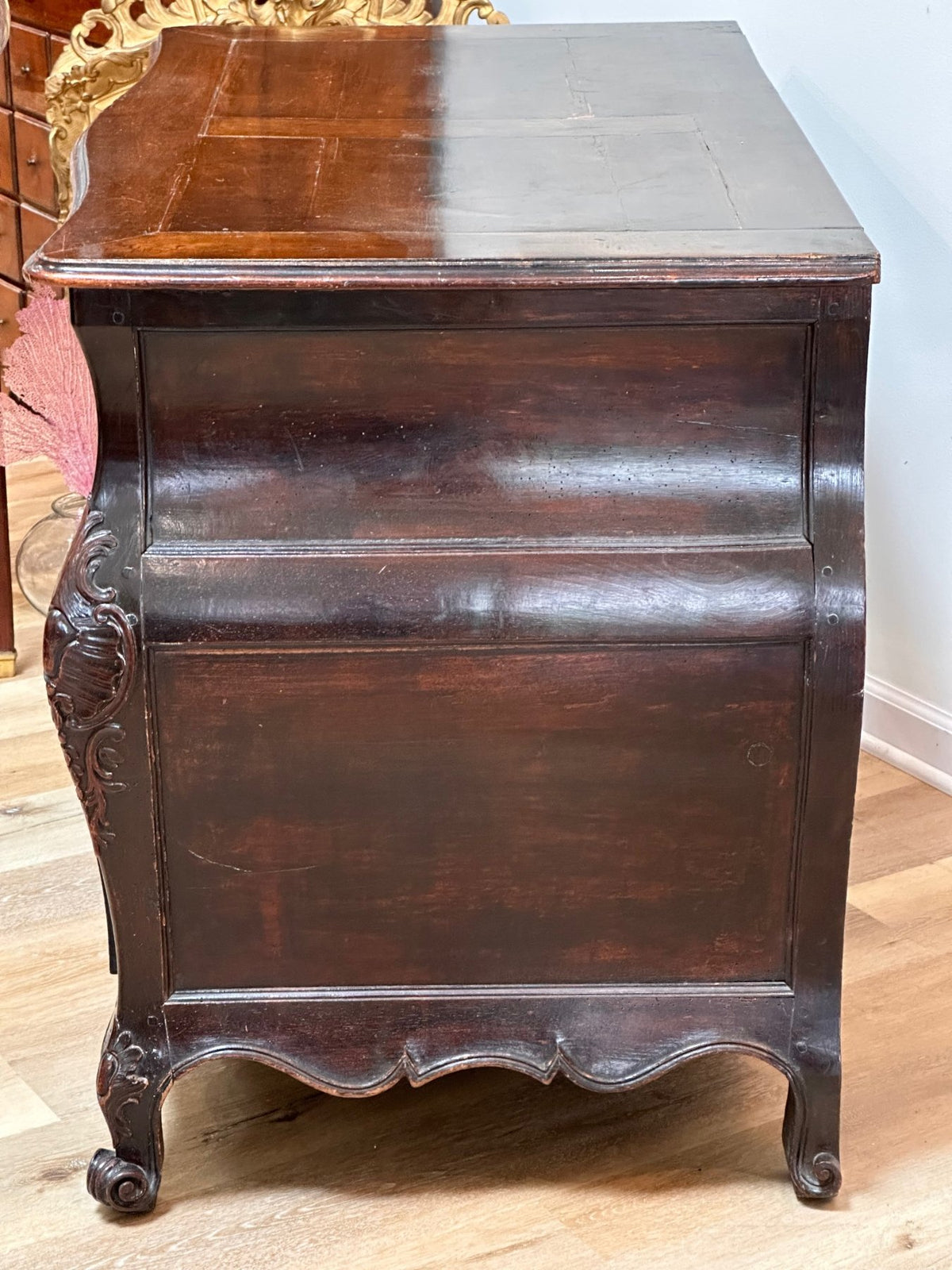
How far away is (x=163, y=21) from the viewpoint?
224 centimetres

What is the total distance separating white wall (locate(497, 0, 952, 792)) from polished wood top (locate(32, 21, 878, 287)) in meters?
0.24

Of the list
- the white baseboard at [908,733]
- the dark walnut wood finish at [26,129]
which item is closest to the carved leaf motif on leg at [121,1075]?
the white baseboard at [908,733]

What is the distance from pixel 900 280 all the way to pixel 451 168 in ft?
2.72

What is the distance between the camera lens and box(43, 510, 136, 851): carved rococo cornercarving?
112cm

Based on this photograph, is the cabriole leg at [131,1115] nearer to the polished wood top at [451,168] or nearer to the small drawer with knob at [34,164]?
the polished wood top at [451,168]

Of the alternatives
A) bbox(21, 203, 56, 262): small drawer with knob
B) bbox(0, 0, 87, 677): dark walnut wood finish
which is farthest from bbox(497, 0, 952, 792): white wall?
bbox(21, 203, 56, 262): small drawer with knob

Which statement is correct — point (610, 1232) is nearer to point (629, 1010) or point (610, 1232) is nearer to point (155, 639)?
point (629, 1010)

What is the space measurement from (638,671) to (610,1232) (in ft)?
1.55

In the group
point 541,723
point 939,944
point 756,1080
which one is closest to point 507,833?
point 541,723

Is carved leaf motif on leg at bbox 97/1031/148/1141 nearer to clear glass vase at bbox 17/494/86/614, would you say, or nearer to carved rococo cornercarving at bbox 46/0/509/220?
clear glass vase at bbox 17/494/86/614

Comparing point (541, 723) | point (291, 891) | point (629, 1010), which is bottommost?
point (629, 1010)

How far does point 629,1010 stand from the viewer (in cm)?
126

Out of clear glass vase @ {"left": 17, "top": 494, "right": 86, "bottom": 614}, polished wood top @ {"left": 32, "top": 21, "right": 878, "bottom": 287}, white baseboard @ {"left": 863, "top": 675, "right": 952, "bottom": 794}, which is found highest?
polished wood top @ {"left": 32, "top": 21, "right": 878, "bottom": 287}

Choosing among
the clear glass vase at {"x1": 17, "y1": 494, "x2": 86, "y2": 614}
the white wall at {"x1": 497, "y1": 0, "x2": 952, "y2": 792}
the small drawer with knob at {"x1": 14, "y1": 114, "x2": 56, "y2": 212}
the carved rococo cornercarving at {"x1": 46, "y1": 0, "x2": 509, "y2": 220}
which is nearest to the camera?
the white wall at {"x1": 497, "y1": 0, "x2": 952, "y2": 792}
